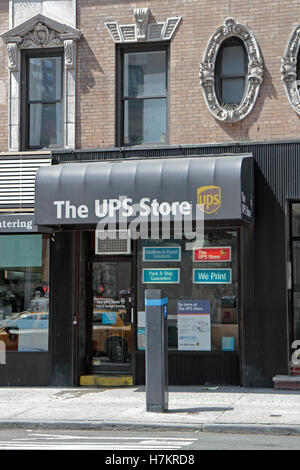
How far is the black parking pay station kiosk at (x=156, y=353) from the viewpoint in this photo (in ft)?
35.9

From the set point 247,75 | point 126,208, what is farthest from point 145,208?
point 247,75

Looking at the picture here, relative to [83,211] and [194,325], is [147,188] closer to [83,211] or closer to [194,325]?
[83,211]

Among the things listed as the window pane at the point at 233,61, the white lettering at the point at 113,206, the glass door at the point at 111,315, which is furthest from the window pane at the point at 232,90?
the glass door at the point at 111,315

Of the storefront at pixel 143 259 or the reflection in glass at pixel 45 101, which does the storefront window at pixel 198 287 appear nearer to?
the storefront at pixel 143 259

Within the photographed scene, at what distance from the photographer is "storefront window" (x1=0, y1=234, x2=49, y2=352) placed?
1446 cm

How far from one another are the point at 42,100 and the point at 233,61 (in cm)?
393

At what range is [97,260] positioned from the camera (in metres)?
14.6

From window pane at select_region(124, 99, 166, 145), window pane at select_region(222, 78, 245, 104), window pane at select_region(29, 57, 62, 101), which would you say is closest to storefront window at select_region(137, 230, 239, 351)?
window pane at select_region(124, 99, 166, 145)

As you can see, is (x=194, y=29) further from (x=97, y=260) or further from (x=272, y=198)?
(x=97, y=260)

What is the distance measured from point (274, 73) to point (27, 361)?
7.26 metres

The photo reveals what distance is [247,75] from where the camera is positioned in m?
13.9

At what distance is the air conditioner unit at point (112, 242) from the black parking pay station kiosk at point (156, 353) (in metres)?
3.22
